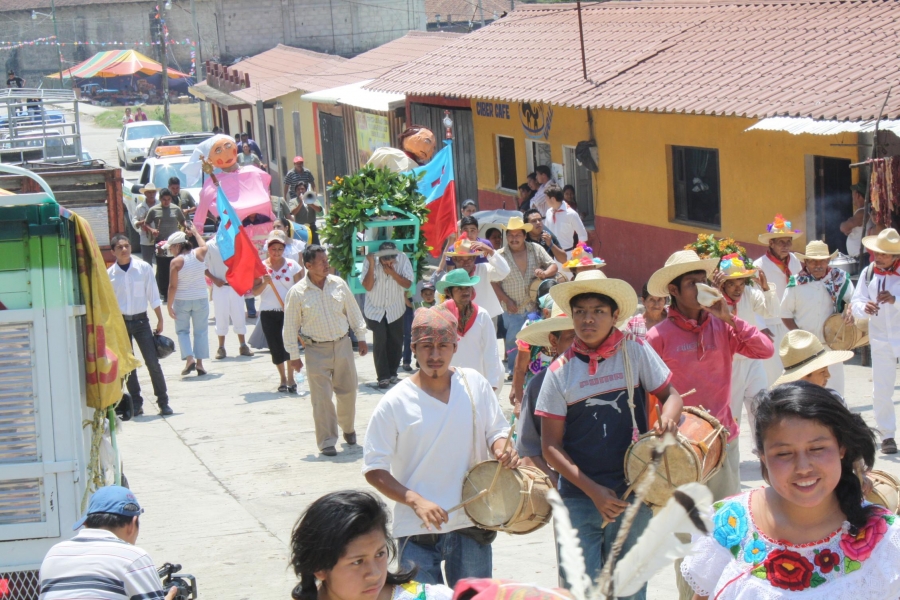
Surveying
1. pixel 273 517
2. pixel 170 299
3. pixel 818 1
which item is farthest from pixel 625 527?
pixel 818 1

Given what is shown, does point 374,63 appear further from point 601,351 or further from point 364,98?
point 601,351

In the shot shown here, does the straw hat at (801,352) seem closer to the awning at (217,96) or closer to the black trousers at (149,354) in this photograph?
the black trousers at (149,354)

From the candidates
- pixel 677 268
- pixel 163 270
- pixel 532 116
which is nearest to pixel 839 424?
pixel 677 268

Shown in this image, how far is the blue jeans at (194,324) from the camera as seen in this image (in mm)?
13656

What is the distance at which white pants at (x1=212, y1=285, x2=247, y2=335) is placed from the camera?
14.4 meters

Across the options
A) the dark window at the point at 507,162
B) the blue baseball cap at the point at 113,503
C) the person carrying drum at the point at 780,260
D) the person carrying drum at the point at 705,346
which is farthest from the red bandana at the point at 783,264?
the dark window at the point at 507,162

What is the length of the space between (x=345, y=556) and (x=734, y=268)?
16.7 feet

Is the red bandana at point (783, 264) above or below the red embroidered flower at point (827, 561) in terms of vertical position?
below

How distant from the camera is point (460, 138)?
23.1 metres

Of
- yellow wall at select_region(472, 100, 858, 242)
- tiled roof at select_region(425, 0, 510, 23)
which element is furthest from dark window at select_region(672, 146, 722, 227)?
tiled roof at select_region(425, 0, 510, 23)

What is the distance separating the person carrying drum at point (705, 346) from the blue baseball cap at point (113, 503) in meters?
2.65

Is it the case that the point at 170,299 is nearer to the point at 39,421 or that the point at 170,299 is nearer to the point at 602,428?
the point at 39,421

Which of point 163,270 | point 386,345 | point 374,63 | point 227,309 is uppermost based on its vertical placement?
point 374,63

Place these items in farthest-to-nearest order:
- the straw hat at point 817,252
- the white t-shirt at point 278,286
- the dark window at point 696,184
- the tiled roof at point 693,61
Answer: the dark window at point 696,184 → the tiled roof at point 693,61 → the white t-shirt at point 278,286 → the straw hat at point 817,252
